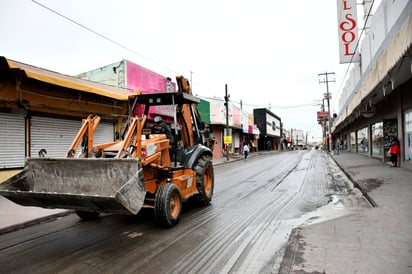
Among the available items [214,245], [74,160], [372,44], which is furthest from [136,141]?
[372,44]

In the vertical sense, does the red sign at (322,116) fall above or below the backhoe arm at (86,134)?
above

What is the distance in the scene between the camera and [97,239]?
217 inches

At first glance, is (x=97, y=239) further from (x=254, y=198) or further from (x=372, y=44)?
(x=372, y=44)

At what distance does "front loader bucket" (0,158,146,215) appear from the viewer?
4707 millimetres

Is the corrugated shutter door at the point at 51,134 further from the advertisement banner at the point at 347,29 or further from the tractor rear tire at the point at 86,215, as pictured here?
the advertisement banner at the point at 347,29

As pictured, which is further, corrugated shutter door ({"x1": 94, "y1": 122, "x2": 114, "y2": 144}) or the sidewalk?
corrugated shutter door ({"x1": 94, "y1": 122, "x2": 114, "y2": 144})

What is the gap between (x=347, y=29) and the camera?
19.0 m

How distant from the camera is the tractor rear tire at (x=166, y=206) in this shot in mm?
5824

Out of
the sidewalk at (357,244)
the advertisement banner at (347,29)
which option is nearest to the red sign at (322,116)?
the advertisement banner at (347,29)

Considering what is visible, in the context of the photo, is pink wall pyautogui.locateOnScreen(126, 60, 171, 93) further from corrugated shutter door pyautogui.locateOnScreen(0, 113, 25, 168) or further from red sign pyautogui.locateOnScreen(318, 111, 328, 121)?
red sign pyautogui.locateOnScreen(318, 111, 328, 121)

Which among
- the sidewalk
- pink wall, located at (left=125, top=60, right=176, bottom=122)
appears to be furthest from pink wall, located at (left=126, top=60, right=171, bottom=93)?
the sidewalk

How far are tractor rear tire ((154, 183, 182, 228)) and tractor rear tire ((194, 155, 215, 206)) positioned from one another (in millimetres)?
1469

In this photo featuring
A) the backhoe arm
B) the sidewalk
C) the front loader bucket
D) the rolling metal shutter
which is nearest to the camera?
the sidewalk

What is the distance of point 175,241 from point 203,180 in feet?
8.75
